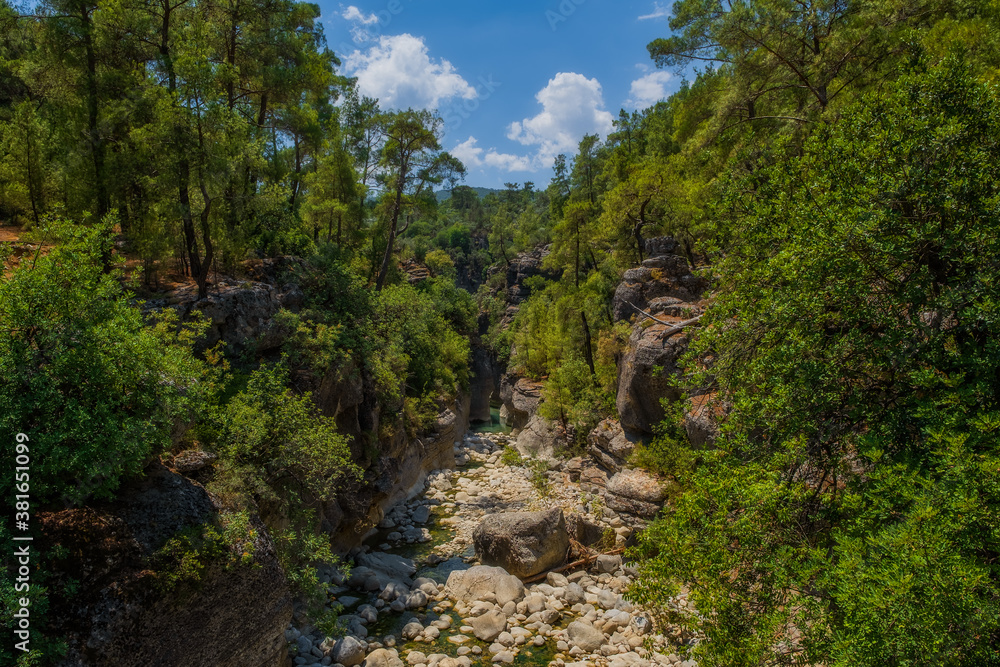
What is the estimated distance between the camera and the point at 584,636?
11.8 m

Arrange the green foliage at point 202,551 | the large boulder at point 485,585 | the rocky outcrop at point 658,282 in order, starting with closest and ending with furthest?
the green foliage at point 202,551 → the large boulder at point 485,585 → the rocky outcrop at point 658,282

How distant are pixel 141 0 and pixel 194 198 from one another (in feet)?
17.4

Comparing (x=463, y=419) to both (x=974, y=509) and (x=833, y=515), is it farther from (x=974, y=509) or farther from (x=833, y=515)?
(x=974, y=509)

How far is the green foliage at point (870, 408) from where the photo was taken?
3.90 m

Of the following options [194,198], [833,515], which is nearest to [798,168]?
[833,515]

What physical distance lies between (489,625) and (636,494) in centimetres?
652

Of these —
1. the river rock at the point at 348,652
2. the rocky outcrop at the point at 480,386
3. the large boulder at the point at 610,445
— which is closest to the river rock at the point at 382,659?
the river rock at the point at 348,652

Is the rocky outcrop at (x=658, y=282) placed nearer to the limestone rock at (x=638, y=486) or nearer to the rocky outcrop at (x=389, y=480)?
the limestone rock at (x=638, y=486)

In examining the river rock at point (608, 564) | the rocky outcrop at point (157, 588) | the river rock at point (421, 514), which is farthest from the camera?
the river rock at point (421, 514)

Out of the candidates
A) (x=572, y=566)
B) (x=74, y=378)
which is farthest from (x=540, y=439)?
(x=74, y=378)

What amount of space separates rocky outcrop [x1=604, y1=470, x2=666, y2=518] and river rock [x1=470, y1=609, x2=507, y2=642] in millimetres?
5778

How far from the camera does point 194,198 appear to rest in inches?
574

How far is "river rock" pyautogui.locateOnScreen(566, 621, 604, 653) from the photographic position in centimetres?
1164

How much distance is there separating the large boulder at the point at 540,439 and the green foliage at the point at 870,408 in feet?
62.9
